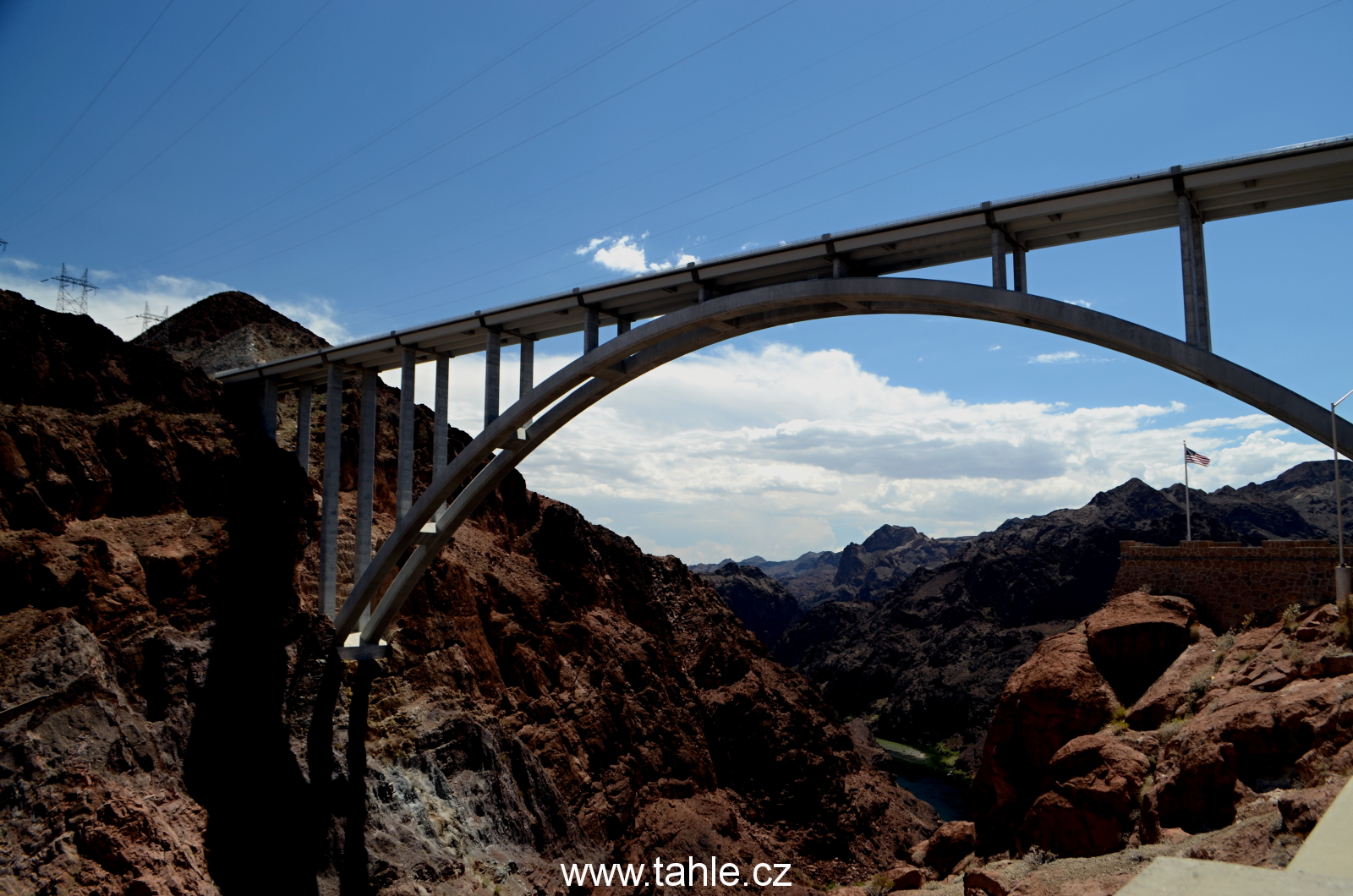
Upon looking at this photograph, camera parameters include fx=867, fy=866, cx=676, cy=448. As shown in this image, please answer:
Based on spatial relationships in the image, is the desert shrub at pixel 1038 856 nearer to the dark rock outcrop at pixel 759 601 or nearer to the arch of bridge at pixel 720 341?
the arch of bridge at pixel 720 341

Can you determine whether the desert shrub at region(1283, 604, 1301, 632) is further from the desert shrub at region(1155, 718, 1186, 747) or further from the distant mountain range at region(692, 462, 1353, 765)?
the distant mountain range at region(692, 462, 1353, 765)

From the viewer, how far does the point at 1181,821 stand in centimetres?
985

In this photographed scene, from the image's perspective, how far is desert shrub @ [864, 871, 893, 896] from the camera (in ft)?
48.8

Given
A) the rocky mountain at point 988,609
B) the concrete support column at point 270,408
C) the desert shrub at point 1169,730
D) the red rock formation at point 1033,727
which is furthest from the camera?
the rocky mountain at point 988,609

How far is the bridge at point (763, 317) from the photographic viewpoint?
1053cm

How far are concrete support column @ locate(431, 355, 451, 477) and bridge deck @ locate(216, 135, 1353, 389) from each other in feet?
1.58

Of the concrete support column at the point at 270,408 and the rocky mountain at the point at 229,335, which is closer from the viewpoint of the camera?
the concrete support column at the point at 270,408

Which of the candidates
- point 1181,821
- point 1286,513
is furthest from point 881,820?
point 1286,513

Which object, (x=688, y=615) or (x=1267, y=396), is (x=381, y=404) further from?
(x=1267, y=396)

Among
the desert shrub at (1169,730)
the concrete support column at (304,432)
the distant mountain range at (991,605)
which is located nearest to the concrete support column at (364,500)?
the concrete support column at (304,432)

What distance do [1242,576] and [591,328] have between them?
12.4m

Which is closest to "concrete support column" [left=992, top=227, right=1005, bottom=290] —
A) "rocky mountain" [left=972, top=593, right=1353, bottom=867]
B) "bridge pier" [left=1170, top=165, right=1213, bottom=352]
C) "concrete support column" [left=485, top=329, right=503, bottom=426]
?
"bridge pier" [left=1170, top=165, right=1213, bottom=352]

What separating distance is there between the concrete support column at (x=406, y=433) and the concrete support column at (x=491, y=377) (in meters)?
2.26

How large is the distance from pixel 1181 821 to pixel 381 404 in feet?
86.0
